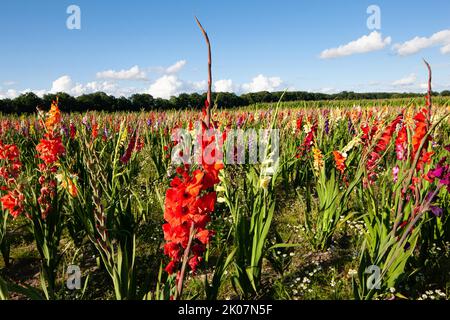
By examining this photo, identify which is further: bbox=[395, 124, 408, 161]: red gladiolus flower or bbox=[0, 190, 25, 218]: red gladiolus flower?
bbox=[395, 124, 408, 161]: red gladiolus flower

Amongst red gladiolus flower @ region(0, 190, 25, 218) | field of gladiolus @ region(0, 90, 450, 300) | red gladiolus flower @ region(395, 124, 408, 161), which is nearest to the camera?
field of gladiolus @ region(0, 90, 450, 300)

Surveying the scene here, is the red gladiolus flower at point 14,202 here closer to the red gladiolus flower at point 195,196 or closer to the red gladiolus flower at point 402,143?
the red gladiolus flower at point 195,196

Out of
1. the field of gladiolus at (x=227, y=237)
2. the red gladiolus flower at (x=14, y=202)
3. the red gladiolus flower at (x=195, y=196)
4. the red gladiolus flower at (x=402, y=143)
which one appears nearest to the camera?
the red gladiolus flower at (x=195, y=196)

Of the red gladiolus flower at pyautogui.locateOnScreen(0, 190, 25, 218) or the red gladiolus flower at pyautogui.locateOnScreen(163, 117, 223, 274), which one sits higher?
the red gladiolus flower at pyautogui.locateOnScreen(163, 117, 223, 274)

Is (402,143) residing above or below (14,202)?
above

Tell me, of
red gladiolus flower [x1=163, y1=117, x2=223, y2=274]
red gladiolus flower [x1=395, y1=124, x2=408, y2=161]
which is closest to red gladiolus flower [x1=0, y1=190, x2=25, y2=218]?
red gladiolus flower [x1=163, y1=117, x2=223, y2=274]

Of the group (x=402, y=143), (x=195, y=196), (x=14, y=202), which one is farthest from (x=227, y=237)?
(x=402, y=143)

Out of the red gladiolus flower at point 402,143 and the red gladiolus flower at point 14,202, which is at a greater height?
the red gladiolus flower at point 402,143

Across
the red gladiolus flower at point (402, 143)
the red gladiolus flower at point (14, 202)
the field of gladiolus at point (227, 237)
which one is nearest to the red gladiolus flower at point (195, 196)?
the field of gladiolus at point (227, 237)

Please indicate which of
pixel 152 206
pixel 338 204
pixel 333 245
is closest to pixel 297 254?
pixel 333 245

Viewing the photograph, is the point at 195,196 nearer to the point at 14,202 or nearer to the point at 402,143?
the point at 14,202

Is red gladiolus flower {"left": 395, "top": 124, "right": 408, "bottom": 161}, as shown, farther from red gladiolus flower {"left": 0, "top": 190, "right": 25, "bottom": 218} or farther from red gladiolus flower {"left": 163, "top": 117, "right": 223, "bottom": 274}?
red gladiolus flower {"left": 0, "top": 190, "right": 25, "bottom": 218}

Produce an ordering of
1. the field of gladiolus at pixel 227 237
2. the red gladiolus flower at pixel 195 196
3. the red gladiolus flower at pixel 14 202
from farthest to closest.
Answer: the red gladiolus flower at pixel 14 202, the field of gladiolus at pixel 227 237, the red gladiolus flower at pixel 195 196
